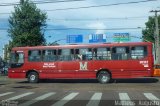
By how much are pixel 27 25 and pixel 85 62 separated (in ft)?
77.8

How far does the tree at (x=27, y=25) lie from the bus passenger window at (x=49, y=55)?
67.7 feet

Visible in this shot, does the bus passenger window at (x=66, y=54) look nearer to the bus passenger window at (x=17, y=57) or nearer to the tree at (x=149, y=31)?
the bus passenger window at (x=17, y=57)

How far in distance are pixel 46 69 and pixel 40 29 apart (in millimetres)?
22477

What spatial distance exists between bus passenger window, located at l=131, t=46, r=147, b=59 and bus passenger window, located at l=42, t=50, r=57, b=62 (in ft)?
20.5

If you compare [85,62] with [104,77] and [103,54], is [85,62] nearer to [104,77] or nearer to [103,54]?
[103,54]

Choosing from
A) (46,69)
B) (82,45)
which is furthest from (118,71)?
(46,69)

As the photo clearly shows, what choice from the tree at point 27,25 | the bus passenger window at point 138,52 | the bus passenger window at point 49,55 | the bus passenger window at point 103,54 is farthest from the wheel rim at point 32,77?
the tree at point 27,25

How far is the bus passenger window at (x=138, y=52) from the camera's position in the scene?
29328mm

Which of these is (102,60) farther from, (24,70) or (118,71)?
(24,70)

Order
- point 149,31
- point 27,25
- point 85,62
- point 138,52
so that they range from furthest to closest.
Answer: point 149,31
point 27,25
point 85,62
point 138,52

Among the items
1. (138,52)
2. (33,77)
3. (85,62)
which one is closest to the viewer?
(138,52)

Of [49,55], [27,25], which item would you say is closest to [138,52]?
[49,55]

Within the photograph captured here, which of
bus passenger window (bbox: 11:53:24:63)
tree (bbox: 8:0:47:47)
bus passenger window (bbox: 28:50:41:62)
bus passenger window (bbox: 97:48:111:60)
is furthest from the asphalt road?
tree (bbox: 8:0:47:47)

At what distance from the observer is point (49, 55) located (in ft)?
104
